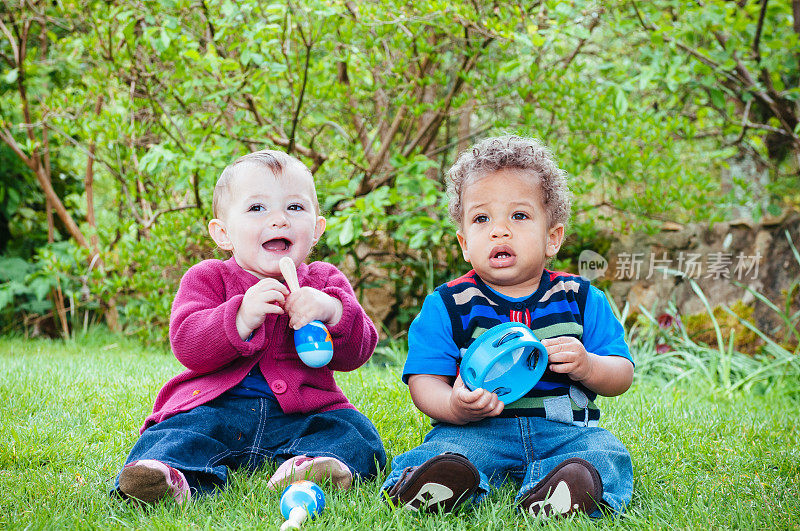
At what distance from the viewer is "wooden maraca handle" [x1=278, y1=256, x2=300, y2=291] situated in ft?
6.33

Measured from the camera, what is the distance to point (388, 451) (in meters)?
2.24

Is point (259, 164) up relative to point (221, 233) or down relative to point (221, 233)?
→ up

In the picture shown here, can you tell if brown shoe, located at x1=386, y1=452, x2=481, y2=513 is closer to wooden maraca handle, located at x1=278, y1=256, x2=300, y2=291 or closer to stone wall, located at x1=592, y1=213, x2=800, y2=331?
wooden maraca handle, located at x1=278, y1=256, x2=300, y2=291

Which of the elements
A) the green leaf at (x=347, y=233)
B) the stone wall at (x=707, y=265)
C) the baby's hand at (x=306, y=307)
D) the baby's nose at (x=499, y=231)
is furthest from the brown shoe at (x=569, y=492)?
the stone wall at (x=707, y=265)

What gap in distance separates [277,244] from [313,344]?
0.38m

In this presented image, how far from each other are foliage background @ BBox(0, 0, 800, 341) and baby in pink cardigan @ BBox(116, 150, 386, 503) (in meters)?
1.22

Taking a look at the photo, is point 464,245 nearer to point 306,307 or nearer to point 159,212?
point 306,307

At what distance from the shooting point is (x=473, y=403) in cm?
176

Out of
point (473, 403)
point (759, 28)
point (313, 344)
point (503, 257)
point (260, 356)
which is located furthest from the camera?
point (759, 28)

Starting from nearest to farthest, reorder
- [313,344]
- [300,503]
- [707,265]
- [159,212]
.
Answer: [300,503] < [313,344] < [159,212] < [707,265]

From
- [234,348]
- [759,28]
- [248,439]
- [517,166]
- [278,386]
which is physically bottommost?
[248,439]

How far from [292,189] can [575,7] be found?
2441 millimetres

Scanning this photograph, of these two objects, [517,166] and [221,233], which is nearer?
[517,166]

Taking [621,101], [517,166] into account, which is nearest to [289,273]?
[517,166]
